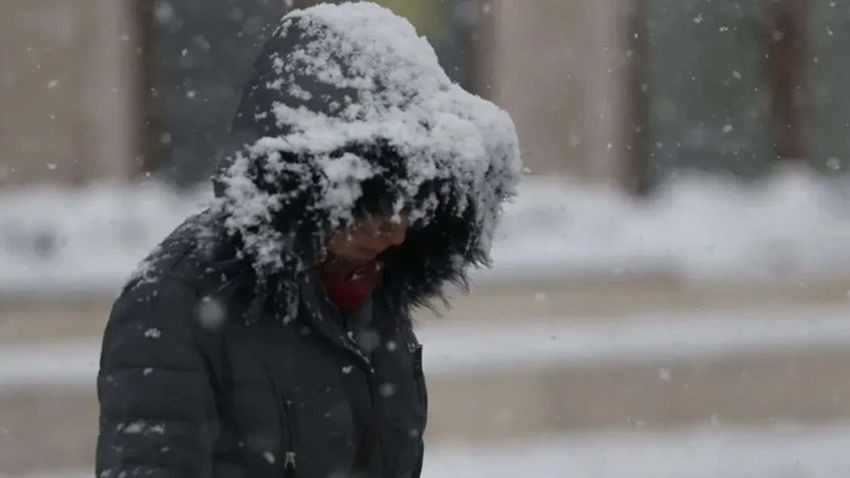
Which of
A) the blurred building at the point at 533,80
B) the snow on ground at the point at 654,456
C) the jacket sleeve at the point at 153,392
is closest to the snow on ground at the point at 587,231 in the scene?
the blurred building at the point at 533,80

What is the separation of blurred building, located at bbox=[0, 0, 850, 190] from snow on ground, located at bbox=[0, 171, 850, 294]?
15 centimetres

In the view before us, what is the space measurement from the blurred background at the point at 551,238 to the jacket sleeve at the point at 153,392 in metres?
5.47

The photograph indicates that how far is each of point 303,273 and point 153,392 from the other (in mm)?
364

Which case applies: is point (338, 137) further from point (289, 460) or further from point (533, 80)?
point (533, 80)

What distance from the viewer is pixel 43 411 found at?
7.71 meters

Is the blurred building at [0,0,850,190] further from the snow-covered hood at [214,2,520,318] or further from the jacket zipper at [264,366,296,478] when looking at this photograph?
the jacket zipper at [264,366,296,478]

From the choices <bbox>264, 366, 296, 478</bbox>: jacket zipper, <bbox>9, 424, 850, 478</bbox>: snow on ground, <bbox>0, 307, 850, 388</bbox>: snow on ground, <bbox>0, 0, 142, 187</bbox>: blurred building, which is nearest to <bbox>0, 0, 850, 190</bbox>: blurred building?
<bbox>0, 0, 142, 187</bbox>: blurred building

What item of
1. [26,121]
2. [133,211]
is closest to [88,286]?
[133,211]

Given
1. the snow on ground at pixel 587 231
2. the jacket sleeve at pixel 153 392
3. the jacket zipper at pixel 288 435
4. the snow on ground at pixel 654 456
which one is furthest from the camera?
the snow on ground at pixel 654 456

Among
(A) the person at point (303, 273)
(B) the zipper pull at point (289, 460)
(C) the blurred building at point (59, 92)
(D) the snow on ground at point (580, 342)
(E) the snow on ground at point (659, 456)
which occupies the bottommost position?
(B) the zipper pull at point (289, 460)

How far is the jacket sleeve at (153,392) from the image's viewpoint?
2326 mm

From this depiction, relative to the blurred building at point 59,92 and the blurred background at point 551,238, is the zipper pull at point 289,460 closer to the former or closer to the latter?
the blurred background at point 551,238

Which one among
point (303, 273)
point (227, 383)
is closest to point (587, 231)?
point (303, 273)

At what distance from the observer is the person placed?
92.4 inches
